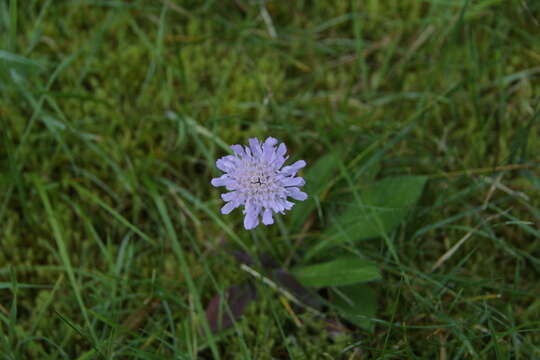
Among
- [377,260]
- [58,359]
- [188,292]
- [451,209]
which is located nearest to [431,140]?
[451,209]

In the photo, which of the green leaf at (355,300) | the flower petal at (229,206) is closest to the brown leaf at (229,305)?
the green leaf at (355,300)

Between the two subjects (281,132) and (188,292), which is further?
(281,132)

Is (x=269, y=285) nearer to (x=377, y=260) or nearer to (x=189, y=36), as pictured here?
(x=377, y=260)

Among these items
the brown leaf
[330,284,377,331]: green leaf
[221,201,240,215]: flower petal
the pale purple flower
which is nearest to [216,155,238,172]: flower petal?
the pale purple flower

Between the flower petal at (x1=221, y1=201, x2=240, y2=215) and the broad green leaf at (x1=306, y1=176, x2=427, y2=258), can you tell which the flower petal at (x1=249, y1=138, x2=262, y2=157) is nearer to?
the flower petal at (x1=221, y1=201, x2=240, y2=215)

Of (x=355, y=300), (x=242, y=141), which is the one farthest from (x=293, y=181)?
(x=242, y=141)

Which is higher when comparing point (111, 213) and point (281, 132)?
point (281, 132)
